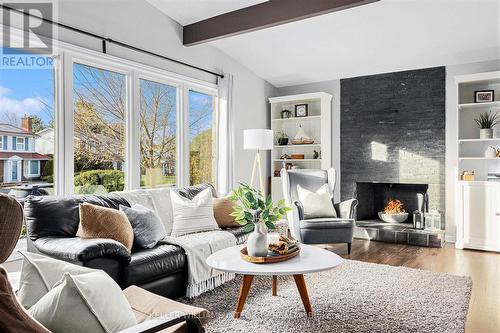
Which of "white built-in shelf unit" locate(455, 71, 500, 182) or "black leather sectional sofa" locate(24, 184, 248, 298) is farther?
"white built-in shelf unit" locate(455, 71, 500, 182)

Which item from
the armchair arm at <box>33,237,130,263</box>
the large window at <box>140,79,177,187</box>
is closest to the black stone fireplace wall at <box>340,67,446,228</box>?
the large window at <box>140,79,177,187</box>

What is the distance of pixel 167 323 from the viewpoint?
4.01 ft

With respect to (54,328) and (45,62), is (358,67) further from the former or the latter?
(54,328)

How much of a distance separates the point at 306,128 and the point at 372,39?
6.65ft

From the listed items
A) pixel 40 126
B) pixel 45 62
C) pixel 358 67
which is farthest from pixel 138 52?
pixel 358 67

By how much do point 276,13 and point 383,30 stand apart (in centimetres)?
144

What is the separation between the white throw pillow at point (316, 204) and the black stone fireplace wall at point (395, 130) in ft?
4.55

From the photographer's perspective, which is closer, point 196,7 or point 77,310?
point 77,310

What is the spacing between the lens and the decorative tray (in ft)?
8.33

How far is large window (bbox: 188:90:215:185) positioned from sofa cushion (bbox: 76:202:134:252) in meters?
2.37

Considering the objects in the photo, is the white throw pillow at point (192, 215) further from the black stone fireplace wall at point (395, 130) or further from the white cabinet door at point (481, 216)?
the white cabinet door at point (481, 216)

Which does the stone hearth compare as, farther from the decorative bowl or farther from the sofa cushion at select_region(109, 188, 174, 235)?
the sofa cushion at select_region(109, 188, 174, 235)

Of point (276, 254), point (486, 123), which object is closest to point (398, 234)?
point (486, 123)

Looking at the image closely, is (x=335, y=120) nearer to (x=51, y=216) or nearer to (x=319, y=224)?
(x=319, y=224)
